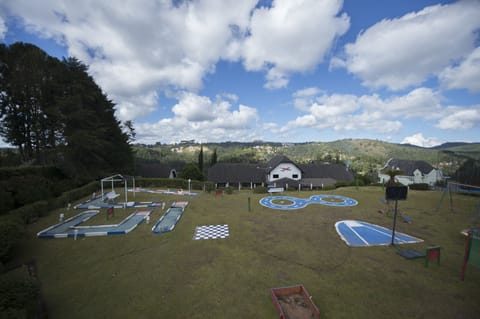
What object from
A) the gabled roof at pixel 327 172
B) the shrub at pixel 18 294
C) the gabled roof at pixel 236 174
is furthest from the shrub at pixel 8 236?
the gabled roof at pixel 327 172

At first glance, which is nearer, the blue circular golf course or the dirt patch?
the dirt patch

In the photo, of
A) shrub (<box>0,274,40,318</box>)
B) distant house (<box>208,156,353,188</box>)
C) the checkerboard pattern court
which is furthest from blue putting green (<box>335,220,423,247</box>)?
distant house (<box>208,156,353,188</box>)

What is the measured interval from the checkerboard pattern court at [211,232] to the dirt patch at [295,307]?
15.4ft

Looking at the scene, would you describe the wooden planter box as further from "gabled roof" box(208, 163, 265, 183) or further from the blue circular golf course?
"gabled roof" box(208, 163, 265, 183)

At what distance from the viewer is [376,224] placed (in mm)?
11008

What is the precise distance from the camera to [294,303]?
488 centimetres

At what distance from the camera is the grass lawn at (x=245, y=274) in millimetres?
4777

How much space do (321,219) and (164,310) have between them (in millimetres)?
10189

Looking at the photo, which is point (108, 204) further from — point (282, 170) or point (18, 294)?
point (282, 170)

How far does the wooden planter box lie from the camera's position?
14.6 feet

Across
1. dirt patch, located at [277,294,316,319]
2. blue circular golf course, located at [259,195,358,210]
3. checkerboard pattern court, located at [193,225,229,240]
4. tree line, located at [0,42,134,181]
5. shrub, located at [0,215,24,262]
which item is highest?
tree line, located at [0,42,134,181]

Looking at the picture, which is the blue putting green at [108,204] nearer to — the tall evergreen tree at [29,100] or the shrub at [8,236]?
the shrub at [8,236]

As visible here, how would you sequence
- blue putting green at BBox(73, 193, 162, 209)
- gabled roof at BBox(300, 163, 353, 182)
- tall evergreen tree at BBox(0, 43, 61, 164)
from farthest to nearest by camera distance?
gabled roof at BBox(300, 163, 353, 182) → tall evergreen tree at BBox(0, 43, 61, 164) → blue putting green at BBox(73, 193, 162, 209)

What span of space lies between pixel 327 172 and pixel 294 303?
39874 mm
